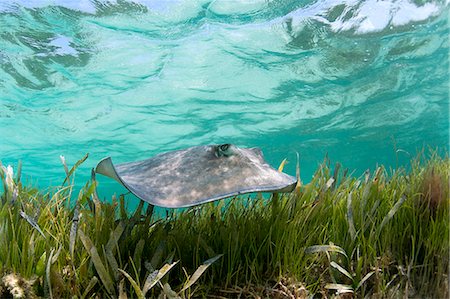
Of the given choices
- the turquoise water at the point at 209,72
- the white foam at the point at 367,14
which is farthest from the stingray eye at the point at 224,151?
the white foam at the point at 367,14

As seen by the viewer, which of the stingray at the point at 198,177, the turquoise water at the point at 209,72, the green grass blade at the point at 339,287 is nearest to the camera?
the stingray at the point at 198,177

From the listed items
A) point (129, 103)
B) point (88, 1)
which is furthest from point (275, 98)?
point (88, 1)

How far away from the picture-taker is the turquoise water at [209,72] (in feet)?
41.3

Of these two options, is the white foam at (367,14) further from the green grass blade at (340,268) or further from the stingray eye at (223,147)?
the green grass blade at (340,268)

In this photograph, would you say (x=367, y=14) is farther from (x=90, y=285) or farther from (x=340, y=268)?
(x=90, y=285)

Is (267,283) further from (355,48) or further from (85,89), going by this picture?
(85,89)

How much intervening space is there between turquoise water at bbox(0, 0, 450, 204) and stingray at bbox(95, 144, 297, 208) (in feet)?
27.0

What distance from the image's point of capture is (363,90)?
19594 mm

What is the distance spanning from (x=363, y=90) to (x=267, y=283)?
60.6 feet

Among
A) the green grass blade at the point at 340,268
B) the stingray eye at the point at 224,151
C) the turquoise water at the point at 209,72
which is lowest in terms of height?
the green grass blade at the point at 340,268

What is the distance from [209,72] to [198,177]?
45.2 ft

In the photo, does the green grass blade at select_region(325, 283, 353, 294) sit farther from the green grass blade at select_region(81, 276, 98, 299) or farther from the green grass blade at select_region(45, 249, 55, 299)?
the green grass blade at select_region(45, 249, 55, 299)

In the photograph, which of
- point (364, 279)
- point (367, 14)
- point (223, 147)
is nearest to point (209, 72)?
point (367, 14)

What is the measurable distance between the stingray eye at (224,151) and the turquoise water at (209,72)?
8455 mm
